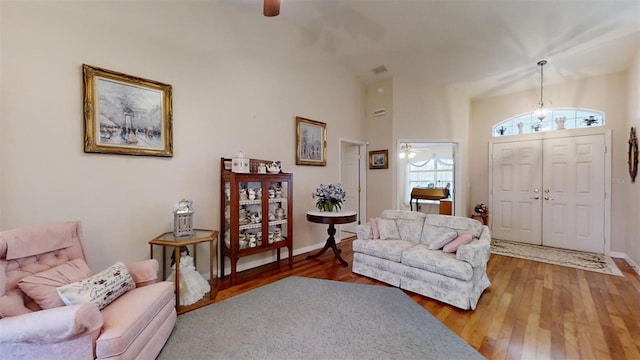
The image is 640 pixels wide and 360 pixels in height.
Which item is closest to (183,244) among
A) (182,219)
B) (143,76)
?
(182,219)

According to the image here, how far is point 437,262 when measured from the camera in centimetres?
277

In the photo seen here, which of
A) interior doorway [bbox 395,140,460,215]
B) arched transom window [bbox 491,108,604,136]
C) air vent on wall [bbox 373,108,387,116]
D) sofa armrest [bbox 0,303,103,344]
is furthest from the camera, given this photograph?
interior doorway [bbox 395,140,460,215]

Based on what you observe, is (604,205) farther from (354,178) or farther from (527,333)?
(354,178)

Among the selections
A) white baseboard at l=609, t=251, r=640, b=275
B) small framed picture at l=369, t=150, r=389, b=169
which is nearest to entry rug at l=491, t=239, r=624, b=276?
white baseboard at l=609, t=251, r=640, b=275

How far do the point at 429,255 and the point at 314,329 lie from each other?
1475 mm

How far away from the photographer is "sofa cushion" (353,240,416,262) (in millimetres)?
3145

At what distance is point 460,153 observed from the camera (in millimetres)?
5578

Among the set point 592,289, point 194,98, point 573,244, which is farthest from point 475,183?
point 194,98

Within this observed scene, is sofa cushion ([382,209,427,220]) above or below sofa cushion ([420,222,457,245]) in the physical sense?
above

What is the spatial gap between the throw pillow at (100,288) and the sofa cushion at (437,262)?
2697 mm

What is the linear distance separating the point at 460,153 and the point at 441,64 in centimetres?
196

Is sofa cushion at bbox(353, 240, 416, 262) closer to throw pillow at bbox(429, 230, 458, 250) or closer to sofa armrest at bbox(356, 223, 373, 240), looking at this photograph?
sofa armrest at bbox(356, 223, 373, 240)

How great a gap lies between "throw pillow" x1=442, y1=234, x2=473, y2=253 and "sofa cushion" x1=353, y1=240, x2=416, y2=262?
17.8 inches

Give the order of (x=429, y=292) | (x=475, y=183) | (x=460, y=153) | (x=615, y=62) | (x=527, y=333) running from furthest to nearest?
1. (x=475, y=183)
2. (x=460, y=153)
3. (x=615, y=62)
4. (x=429, y=292)
5. (x=527, y=333)
